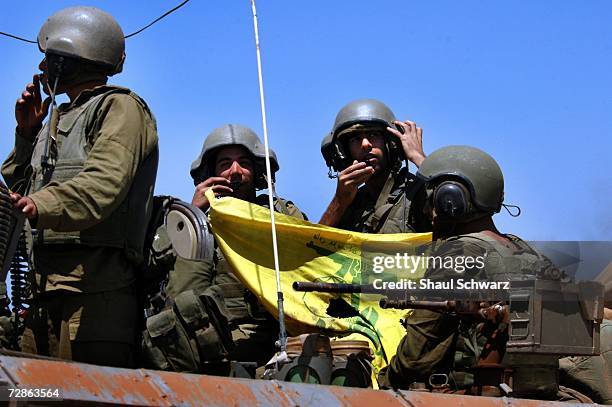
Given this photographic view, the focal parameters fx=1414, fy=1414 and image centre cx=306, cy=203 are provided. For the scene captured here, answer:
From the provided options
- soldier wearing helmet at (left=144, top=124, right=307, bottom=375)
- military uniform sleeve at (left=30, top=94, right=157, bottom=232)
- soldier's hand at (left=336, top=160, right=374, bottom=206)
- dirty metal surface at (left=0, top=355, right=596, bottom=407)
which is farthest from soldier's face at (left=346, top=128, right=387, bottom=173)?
dirty metal surface at (left=0, top=355, right=596, bottom=407)

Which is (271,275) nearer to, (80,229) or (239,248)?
(239,248)

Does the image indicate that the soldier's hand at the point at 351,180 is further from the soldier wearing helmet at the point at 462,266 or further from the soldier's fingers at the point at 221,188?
the soldier wearing helmet at the point at 462,266

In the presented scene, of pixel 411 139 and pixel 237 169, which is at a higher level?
pixel 411 139

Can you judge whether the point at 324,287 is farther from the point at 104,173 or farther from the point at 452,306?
the point at 104,173

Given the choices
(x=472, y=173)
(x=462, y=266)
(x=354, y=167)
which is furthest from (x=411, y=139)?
(x=462, y=266)

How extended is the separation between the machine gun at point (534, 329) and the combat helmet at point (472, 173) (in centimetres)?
107

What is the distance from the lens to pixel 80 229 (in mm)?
6898

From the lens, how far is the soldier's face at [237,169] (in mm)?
10281

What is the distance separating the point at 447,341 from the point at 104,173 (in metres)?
2.16

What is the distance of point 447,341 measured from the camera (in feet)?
25.7

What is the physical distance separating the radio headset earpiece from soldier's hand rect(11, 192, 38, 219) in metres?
2.88

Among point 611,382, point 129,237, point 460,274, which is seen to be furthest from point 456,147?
point 129,237

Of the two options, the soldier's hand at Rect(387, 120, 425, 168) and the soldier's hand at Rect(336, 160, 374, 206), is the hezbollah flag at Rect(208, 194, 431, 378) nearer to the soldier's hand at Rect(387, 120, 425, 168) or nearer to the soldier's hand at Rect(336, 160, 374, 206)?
the soldier's hand at Rect(336, 160, 374, 206)

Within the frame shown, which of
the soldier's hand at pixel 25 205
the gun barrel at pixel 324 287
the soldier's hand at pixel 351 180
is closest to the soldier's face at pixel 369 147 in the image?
the soldier's hand at pixel 351 180
